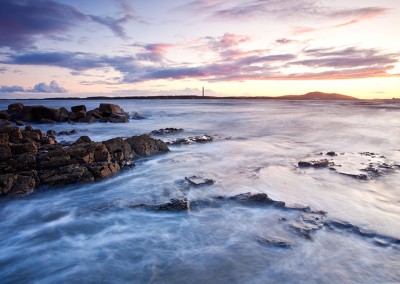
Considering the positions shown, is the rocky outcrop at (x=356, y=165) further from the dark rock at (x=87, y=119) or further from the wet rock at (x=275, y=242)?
the dark rock at (x=87, y=119)

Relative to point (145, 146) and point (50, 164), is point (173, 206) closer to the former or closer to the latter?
point (50, 164)

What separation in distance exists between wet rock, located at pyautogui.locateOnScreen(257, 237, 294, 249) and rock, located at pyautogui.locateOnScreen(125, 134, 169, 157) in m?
6.87

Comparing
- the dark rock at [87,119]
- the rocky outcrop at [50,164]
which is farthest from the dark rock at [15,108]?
the rocky outcrop at [50,164]

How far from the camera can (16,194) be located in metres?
6.93

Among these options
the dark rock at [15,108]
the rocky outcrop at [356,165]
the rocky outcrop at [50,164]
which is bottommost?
the rocky outcrop at [356,165]

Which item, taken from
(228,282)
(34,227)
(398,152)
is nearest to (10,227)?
(34,227)

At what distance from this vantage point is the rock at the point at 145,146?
36.0 feet

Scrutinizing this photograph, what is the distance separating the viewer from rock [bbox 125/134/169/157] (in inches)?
432

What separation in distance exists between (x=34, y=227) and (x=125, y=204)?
178 centimetres

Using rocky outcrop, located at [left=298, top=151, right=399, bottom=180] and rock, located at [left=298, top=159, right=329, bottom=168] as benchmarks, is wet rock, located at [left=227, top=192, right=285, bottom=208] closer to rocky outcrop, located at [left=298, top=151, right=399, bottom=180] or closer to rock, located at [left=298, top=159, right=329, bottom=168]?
rocky outcrop, located at [left=298, top=151, right=399, bottom=180]

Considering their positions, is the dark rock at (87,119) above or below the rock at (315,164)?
below

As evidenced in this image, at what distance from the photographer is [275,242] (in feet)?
15.6

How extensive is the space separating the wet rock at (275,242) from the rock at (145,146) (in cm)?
687

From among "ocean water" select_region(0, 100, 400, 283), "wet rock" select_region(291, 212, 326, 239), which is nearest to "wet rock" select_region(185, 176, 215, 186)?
"ocean water" select_region(0, 100, 400, 283)
